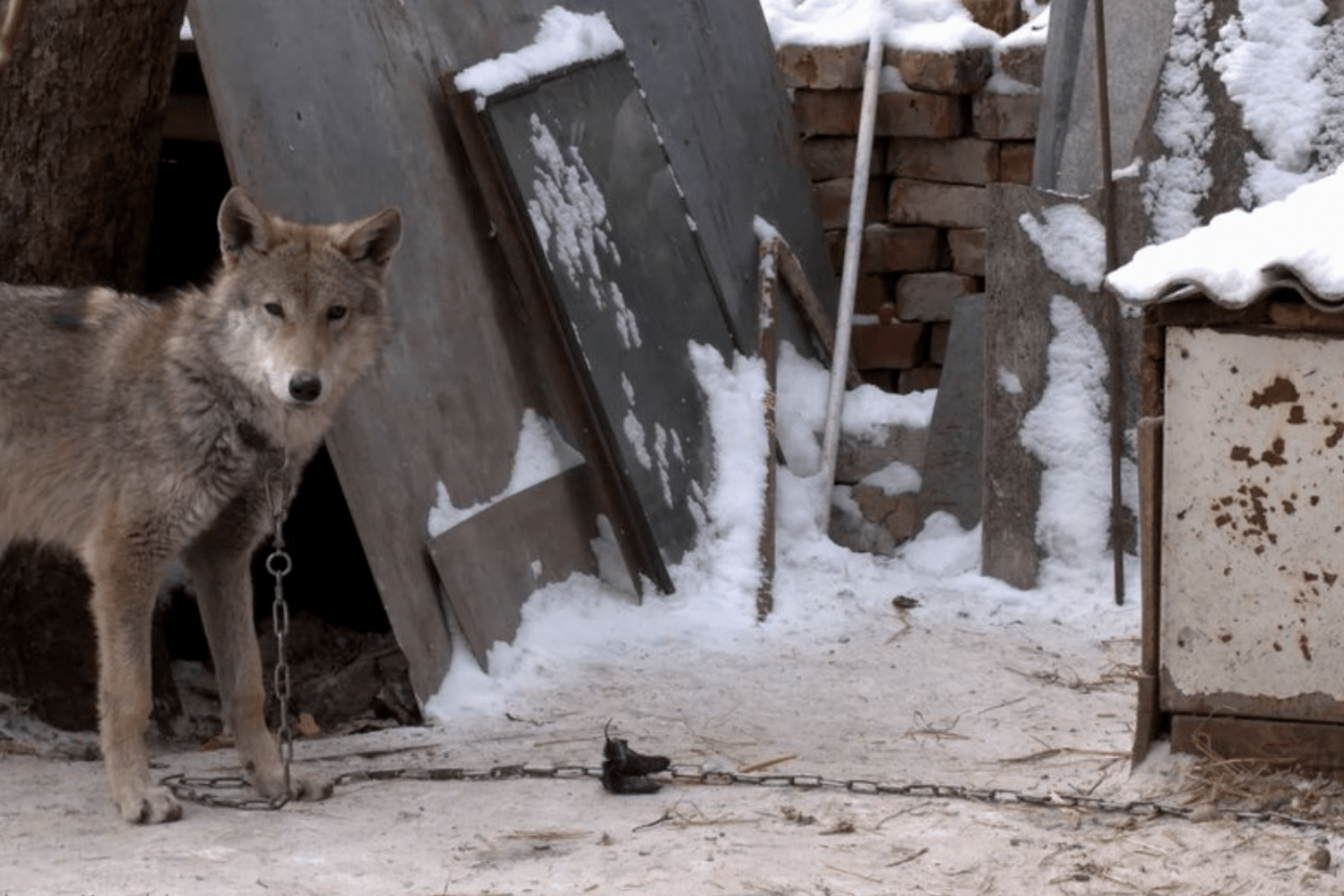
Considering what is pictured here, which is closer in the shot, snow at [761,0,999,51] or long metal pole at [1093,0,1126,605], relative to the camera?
long metal pole at [1093,0,1126,605]

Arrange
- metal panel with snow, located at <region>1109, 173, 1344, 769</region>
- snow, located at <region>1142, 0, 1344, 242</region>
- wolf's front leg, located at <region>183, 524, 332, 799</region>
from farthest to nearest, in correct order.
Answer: snow, located at <region>1142, 0, 1344, 242</region> < wolf's front leg, located at <region>183, 524, 332, 799</region> < metal panel with snow, located at <region>1109, 173, 1344, 769</region>

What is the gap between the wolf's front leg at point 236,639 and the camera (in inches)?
246

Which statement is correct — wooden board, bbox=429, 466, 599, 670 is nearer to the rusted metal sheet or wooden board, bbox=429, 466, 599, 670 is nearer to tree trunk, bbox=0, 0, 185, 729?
tree trunk, bbox=0, 0, 185, 729

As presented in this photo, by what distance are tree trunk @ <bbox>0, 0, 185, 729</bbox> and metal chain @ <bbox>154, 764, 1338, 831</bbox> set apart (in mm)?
1234

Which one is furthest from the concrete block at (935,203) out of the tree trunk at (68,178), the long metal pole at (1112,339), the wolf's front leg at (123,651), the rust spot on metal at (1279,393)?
the wolf's front leg at (123,651)

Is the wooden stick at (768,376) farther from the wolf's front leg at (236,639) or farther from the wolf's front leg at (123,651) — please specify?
the wolf's front leg at (123,651)

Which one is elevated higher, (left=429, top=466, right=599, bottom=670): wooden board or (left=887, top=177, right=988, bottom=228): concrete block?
(left=887, top=177, right=988, bottom=228): concrete block

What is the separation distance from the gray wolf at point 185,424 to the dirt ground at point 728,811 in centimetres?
36

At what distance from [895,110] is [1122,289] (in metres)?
4.26

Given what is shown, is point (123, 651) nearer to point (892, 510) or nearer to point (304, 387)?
point (304, 387)

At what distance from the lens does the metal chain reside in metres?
5.71

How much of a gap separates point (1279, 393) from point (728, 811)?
6.25ft

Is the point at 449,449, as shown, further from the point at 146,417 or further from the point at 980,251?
the point at 980,251

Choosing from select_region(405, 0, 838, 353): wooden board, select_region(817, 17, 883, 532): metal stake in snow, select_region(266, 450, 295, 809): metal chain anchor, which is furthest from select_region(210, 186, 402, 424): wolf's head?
select_region(817, 17, 883, 532): metal stake in snow
